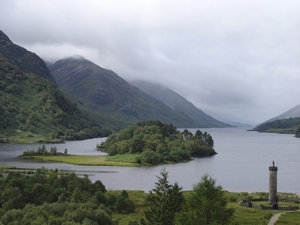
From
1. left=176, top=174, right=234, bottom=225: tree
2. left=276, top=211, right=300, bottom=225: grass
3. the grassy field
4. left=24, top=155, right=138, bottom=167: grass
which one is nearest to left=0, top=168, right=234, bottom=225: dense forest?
left=176, top=174, right=234, bottom=225: tree

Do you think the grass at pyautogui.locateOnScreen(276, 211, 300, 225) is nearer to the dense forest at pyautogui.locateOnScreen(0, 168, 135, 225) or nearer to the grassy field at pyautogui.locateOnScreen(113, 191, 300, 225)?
the grassy field at pyautogui.locateOnScreen(113, 191, 300, 225)

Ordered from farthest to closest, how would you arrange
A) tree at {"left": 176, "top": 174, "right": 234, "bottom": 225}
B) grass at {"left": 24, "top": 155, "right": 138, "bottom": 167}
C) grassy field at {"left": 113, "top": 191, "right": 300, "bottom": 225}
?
grass at {"left": 24, "top": 155, "right": 138, "bottom": 167}
grassy field at {"left": 113, "top": 191, "right": 300, "bottom": 225}
tree at {"left": 176, "top": 174, "right": 234, "bottom": 225}

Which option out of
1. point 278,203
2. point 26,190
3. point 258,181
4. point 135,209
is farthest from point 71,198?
point 258,181

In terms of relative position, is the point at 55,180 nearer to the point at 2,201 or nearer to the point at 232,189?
the point at 2,201

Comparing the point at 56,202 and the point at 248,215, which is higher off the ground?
the point at 56,202

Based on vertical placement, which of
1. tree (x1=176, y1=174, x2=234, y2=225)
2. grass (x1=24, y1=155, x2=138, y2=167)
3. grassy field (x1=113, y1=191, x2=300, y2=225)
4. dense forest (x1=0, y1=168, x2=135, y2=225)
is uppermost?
tree (x1=176, y1=174, x2=234, y2=225)

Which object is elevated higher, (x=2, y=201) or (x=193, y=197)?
(x=193, y=197)

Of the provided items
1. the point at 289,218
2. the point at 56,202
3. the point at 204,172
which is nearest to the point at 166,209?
the point at 56,202

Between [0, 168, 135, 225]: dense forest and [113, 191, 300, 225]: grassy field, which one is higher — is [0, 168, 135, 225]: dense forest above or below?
above

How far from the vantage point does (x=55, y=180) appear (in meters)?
89.4

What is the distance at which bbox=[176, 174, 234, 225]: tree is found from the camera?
1734 inches

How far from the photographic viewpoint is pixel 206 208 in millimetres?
44219

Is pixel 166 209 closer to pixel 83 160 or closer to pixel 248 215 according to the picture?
pixel 248 215

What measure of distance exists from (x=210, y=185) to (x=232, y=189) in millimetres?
77754
